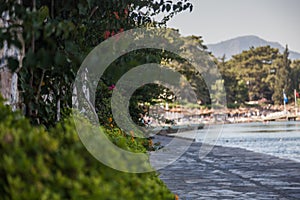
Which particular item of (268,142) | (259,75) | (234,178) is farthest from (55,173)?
(259,75)

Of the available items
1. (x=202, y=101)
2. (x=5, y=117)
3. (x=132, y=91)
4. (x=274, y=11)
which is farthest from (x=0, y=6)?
(x=274, y=11)

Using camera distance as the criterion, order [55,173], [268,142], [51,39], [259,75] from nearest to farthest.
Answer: [55,173] → [51,39] → [268,142] → [259,75]

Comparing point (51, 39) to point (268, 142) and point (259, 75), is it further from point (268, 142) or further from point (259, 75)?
point (259, 75)

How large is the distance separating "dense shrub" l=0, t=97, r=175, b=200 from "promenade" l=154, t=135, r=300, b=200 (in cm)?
358

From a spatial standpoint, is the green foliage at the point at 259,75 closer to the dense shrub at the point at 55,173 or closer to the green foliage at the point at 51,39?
the green foliage at the point at 51,39

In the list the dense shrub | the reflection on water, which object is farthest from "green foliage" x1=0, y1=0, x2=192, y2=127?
the reflection on water

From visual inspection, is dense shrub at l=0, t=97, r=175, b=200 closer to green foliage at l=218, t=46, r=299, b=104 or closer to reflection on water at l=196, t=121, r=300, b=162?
reflection on water at l=196, t=121, r=300, b=162

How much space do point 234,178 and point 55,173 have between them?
218 inches

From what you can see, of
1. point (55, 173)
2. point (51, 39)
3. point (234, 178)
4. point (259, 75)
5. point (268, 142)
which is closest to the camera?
point (55, 173)

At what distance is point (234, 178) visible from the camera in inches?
273

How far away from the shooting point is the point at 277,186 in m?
6.07

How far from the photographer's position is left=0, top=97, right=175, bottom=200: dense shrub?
1.51 meters

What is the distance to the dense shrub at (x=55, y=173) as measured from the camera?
1.51 metres

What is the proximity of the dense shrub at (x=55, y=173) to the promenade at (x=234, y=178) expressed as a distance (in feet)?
→ 11.7
